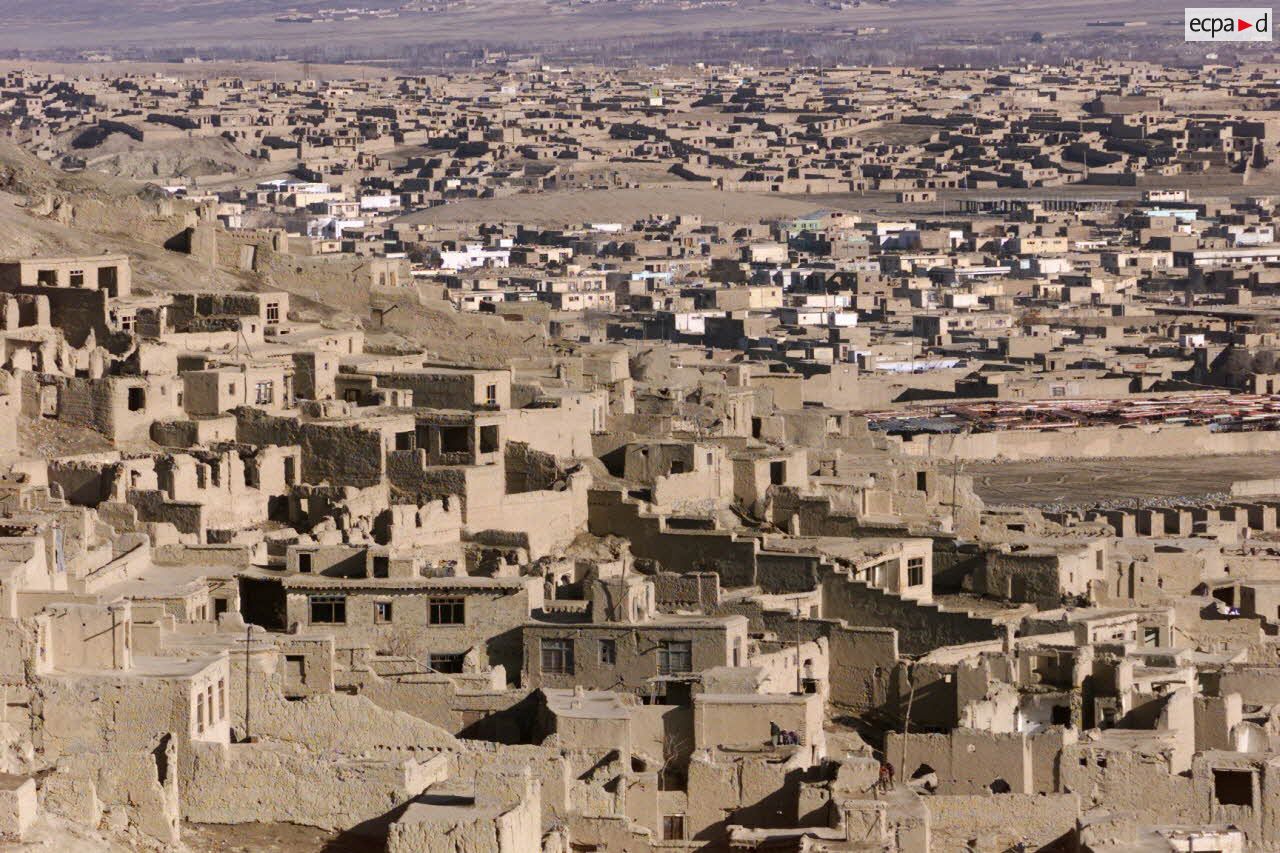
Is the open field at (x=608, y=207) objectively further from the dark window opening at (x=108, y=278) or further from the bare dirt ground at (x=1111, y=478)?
the dark window opening at (x=108, y=278)

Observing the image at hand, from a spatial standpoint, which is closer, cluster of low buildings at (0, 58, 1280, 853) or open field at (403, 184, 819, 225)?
cluster of low buildings at (0, 58, 1280, 853)

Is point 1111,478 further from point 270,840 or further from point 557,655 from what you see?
point 270,840

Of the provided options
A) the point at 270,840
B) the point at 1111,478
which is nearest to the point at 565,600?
the point at 270,840

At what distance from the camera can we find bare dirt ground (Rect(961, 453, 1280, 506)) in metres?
46.1

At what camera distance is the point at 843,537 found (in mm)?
31281

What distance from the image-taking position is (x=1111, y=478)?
161ft

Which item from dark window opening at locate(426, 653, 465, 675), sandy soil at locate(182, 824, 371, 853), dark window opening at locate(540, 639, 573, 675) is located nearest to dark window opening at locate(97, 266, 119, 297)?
dark window opening at locate(426, 653, 465, 675)

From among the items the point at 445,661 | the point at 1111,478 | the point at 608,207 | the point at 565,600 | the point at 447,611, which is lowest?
the point at 608,207

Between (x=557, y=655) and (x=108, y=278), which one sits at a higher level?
(x=108, y=278)

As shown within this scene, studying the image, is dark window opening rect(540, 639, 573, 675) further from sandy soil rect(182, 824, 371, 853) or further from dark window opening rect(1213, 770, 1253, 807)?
dark window opening rect(1213, 770, 1253, 807)

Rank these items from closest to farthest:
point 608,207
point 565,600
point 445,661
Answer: point 445,661 < point 565,600 < point 608,207

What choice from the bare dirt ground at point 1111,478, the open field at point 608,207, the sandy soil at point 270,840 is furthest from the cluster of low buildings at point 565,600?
the open field at point 608,207

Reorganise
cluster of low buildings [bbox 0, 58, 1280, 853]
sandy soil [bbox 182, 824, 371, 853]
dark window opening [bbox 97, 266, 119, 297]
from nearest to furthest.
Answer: sandy soil [bbox 182, 824, 371, 853]
cluster of low buildings [bbox 0, 58, 1280, 853]
dark window opening [bbox 97, 266, 119, 297]

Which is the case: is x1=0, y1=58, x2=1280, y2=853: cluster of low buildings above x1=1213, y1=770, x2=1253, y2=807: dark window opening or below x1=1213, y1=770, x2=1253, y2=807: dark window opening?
above
